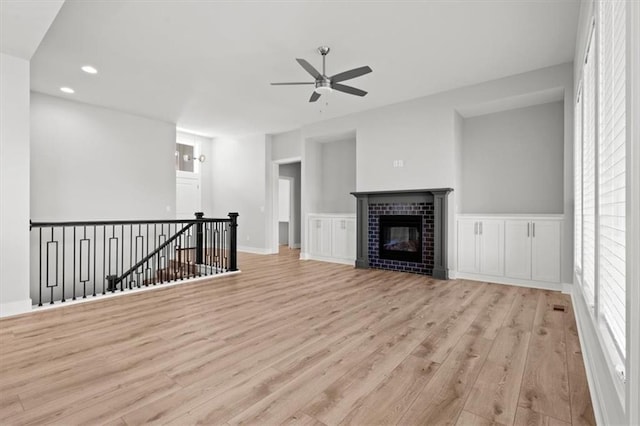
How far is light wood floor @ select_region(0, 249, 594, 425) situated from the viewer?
174cm

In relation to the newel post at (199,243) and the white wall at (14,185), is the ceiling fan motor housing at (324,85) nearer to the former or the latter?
the white wall at (14,185)

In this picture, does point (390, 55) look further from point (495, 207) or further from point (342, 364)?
point (342, 364)

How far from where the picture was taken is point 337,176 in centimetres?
758

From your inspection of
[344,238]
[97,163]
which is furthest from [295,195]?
[97,163]

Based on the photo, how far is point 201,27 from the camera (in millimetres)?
3559

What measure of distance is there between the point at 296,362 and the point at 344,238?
15.1 ft

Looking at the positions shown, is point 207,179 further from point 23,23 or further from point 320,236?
point 23,23

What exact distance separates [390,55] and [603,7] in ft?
8.69

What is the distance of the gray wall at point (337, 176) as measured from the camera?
7.36 m

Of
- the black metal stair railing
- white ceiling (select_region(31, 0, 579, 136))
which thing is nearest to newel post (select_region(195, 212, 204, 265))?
the black metal stair railing

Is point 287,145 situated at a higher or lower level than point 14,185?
higher

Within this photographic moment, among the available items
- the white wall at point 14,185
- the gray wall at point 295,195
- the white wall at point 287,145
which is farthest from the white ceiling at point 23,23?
the gray wall at point 295,195

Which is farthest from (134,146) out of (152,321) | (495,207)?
(495,207)

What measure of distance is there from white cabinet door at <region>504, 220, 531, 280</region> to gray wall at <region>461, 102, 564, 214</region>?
0.58 metres
